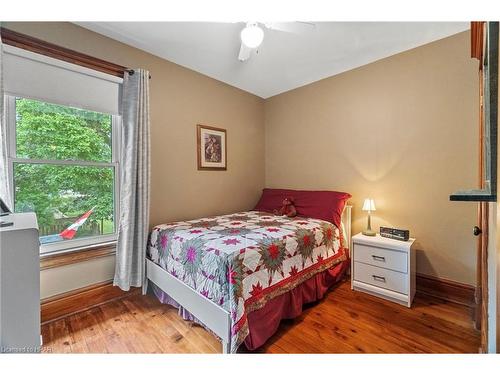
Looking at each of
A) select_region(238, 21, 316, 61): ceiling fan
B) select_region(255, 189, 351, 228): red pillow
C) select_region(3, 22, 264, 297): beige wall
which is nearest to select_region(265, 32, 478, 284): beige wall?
select_region(255, 189, 351, 228): red pillow

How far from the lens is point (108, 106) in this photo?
1955mm

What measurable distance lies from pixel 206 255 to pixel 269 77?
2.33 meters

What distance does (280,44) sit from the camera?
6.82 feet

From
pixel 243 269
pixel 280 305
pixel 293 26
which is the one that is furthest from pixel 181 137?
pixel 280 305

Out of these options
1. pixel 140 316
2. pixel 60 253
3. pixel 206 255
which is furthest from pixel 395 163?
pixel 60 253

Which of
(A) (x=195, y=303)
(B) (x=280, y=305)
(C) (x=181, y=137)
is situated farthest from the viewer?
(C) (x=181, y=137)

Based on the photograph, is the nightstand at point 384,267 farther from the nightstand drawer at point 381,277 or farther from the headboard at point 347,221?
the headboard at point 347,221

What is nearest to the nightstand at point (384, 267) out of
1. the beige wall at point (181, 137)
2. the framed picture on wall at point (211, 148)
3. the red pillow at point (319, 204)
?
the red pillow at point (319, 204)

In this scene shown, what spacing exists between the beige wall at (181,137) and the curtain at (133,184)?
0.69 feet

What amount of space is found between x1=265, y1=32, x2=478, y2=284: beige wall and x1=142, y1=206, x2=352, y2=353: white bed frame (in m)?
1.91

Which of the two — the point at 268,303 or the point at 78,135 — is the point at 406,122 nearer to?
the point at 268,303

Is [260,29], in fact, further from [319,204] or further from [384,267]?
[384,267]

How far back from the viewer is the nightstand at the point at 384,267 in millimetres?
1849

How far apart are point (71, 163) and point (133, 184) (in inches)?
19.8
